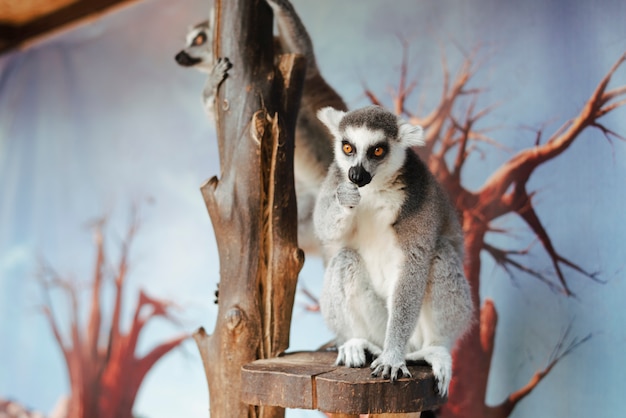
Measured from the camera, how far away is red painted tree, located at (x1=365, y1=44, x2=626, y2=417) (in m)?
3.11

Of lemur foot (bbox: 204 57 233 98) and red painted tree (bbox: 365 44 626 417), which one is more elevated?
lemur foot (bbox: 204 57 233 98)

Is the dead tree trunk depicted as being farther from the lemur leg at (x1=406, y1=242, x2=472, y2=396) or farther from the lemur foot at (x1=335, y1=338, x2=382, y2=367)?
the lemur leg at (x1=406, y1=242, x2=472, y2=396)

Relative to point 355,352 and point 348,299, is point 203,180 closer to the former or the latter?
point 348,299

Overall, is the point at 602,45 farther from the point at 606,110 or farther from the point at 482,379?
the point at 482,379

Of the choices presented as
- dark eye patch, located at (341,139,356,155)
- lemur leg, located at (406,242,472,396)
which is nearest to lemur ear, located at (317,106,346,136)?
dark eye patch, located at (341,139,356,155)

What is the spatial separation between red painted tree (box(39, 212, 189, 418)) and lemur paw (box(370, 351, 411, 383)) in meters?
2.82

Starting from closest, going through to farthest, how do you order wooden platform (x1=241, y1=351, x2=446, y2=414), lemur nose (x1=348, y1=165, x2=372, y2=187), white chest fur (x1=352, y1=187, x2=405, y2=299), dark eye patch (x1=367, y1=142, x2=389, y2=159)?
wooden platform (x1=241, y1=351, x2=446, y2=414) → lemur nose (x1=348, y1=165, x2=372, y2=187) → dark eye patch (x1=367, y1=142, x2=389, y2=159) → white chest fur (x1=352, y1=187, x2=405, y2=299)

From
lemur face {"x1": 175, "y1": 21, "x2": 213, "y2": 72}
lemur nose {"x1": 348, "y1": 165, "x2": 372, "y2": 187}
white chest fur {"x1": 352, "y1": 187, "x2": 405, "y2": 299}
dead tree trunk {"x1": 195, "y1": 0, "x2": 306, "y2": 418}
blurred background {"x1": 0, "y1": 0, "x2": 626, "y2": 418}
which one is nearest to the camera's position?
lemur nose {"x1": 348, "y1": 165, "x2": 372, "y2": 187}

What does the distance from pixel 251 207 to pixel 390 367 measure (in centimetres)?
109

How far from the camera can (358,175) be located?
229cm

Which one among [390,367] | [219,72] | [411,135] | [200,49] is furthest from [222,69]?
[390,367]

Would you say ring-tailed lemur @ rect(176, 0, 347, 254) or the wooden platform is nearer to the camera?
the wooden platform

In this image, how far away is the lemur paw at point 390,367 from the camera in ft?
7.09

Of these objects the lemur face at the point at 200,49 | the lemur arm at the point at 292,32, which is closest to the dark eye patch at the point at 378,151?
the lemur arm at the point at 292,32
